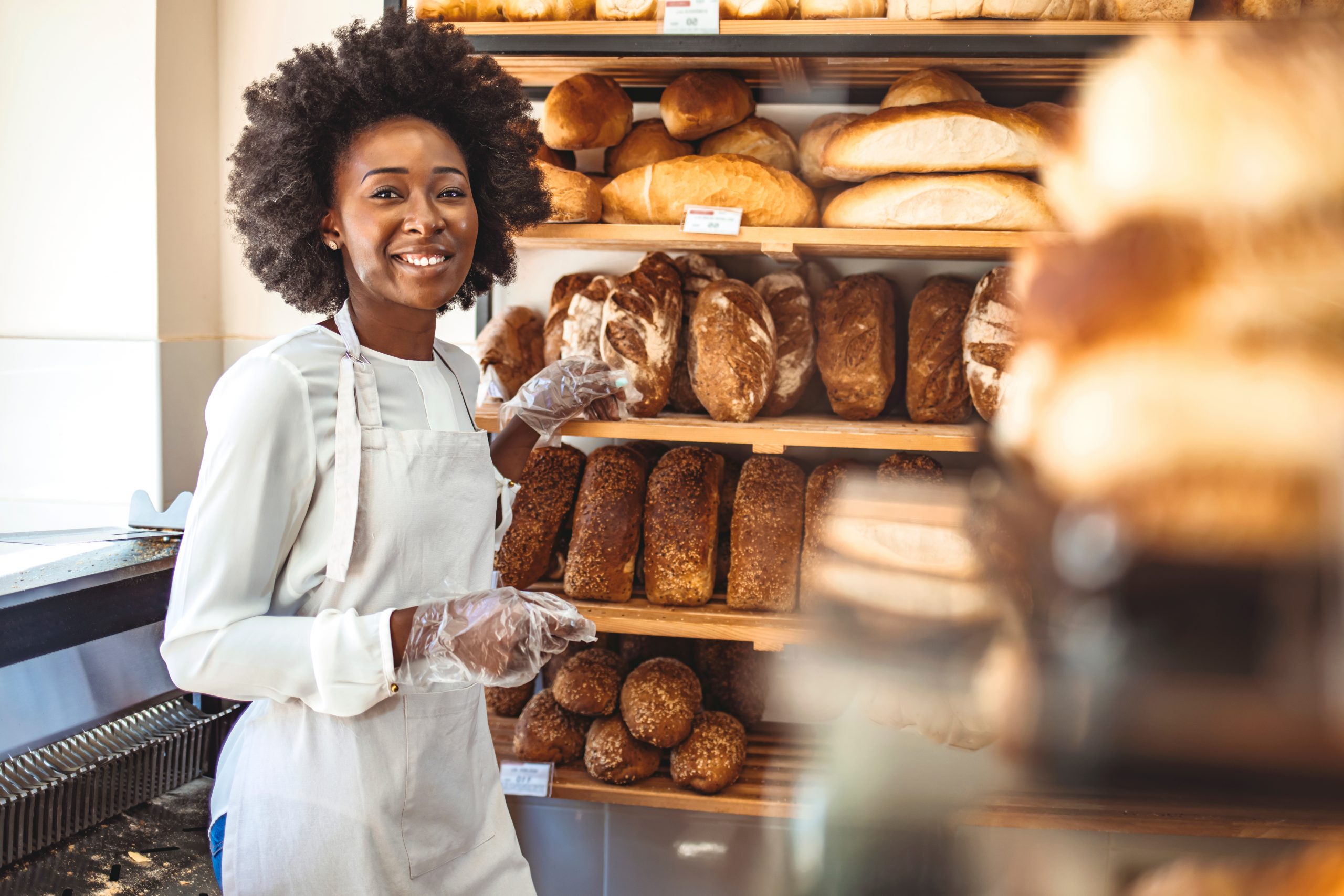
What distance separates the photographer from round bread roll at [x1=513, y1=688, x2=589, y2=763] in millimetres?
2043

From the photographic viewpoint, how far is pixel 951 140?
173cm

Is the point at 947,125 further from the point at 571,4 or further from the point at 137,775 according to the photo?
the point at 137,775

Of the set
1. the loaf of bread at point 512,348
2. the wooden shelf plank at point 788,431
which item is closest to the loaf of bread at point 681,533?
the wooden shelf plank at point 788,431

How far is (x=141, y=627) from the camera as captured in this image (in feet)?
4.91

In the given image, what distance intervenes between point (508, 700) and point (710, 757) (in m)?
0.54

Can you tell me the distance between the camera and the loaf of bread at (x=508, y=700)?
2.18 metres

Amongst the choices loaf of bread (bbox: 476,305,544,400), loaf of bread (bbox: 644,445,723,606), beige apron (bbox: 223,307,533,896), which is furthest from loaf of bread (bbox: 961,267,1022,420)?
beige apron (bbox: 223,307,533,896)

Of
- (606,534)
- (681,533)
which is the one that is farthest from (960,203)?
(606,534)

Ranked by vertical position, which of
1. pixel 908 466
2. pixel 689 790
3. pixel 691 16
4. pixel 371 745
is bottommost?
pixel 689 790

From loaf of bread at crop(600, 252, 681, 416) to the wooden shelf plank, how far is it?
2.5 inches

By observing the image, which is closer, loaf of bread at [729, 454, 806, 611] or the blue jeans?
the blue jeans

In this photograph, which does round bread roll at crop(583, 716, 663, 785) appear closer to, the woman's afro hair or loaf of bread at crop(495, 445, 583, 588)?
loaf of bread at crop(495, 445, 583, 588)

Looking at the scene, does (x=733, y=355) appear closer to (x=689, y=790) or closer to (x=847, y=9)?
(x=847, y=9)

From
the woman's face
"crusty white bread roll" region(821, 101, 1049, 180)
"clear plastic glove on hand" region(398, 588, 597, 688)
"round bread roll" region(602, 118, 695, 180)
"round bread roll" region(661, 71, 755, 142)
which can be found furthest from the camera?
"round bread roll" region(602, 118, 695, 180)
